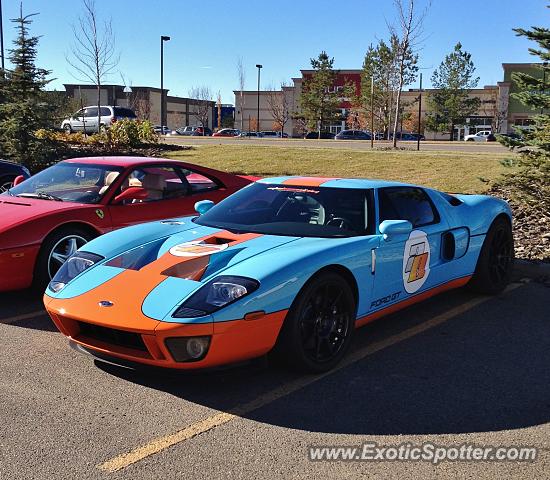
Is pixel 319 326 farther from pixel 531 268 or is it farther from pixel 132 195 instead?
pixel 531 268

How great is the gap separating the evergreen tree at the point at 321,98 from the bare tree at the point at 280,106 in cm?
841

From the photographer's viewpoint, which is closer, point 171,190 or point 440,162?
point 171,190

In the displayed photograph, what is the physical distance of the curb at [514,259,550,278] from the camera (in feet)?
22.3

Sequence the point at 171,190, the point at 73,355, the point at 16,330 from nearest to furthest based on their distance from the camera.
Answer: the point at 73,355
the point at 16,330
the point at 171,190

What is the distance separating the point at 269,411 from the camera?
3.34 metres

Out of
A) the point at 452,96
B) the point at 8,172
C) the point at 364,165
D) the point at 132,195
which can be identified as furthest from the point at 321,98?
the point at 132,195

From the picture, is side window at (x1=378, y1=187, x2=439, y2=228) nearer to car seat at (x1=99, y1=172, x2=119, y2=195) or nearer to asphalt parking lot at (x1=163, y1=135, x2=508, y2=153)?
car seat at (x1=99, y1=172, x2=119, y2=195)

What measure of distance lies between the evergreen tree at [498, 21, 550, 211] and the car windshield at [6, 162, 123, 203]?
20.4 ft

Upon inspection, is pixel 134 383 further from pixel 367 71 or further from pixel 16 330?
pixel 367 71

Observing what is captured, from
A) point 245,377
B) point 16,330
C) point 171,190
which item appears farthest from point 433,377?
point 171,190

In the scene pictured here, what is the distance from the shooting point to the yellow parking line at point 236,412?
9.25 ft

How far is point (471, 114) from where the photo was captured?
201 feet

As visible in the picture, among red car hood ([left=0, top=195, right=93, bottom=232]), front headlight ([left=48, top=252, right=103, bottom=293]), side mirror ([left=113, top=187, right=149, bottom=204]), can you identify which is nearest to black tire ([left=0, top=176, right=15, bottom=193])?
red car hood ([left=0, top=195, right=93, bottom=232])

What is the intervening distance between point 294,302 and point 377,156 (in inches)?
578
